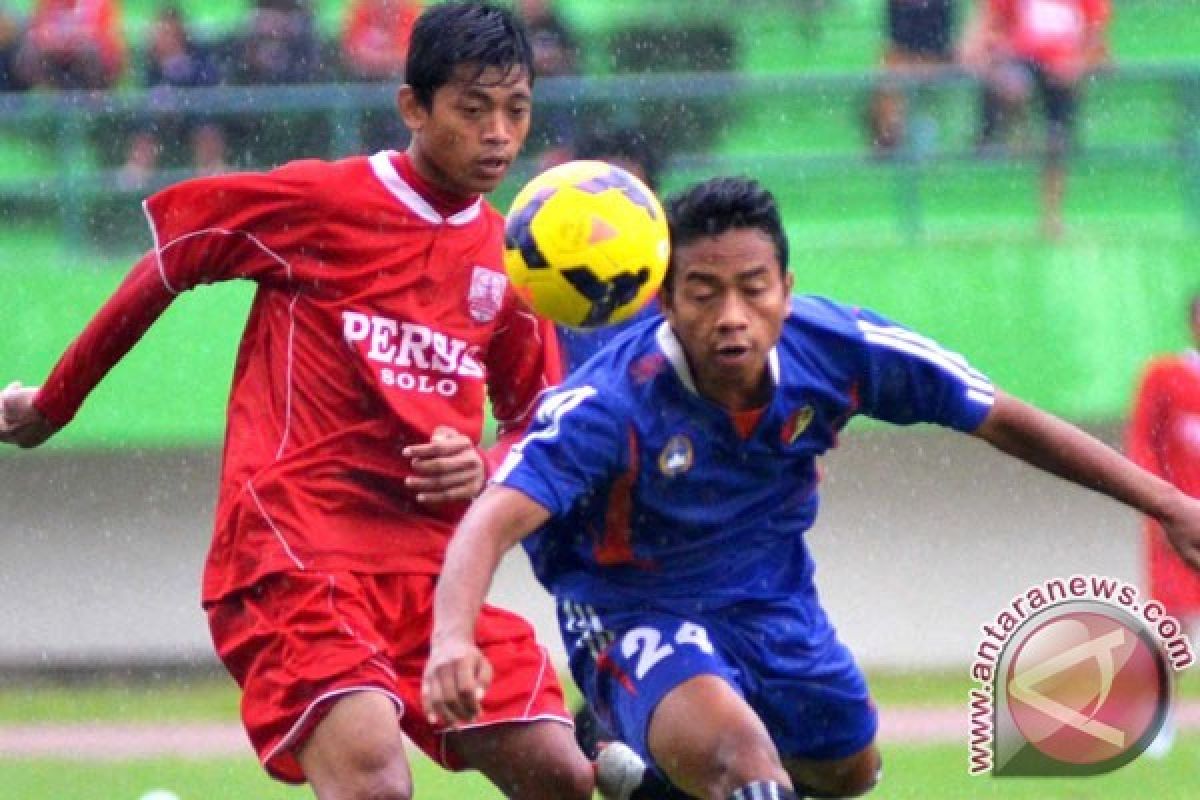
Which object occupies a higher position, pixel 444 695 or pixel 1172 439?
pixel 444 695

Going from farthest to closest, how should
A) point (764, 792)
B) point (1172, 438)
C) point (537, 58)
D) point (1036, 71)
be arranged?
1. point (1036, 71)
2. point (537, 58)
3. point (1172, 438)
4. point (764, 792)

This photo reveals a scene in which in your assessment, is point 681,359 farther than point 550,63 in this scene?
No

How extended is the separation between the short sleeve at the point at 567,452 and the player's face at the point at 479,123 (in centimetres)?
69

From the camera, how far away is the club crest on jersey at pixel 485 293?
567cm

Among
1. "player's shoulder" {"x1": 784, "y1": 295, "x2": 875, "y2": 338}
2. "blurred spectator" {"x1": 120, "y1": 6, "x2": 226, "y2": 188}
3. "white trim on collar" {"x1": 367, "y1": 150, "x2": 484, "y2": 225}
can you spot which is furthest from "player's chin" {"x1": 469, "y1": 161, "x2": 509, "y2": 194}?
"blurred spectator" {"x1": 120, "y1": 6, "x2": 226, "y2": 188}

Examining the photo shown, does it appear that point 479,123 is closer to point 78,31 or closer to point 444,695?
point 444,695

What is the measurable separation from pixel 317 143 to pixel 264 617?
8.16 metres

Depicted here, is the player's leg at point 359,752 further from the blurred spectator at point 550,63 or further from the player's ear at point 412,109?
the blurred spectator at point 550,63

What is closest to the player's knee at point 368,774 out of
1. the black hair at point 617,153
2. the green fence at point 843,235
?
the black hair at point 617,153

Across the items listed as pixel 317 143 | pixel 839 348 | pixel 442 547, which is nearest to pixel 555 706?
pixel 442 547

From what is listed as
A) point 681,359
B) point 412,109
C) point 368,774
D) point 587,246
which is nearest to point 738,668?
point 681,359

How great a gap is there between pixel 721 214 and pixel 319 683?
4.25ft

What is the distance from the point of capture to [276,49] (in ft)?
44.4

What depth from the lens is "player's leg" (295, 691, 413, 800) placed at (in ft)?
17.0
